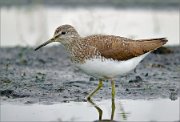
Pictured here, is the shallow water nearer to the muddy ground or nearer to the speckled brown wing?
the muddy ground

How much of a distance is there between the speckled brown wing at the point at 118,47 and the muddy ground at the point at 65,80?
885 mm

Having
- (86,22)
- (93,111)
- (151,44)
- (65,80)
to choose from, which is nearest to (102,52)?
(93,111)

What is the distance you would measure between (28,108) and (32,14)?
9826 millimetres

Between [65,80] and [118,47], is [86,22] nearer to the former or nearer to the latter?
[65,80]

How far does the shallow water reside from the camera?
8164mm

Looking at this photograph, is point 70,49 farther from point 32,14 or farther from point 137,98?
point 32,14

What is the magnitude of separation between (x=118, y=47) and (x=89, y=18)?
27.1 feet

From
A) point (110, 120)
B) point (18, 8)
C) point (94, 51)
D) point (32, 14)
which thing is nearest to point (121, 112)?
point (110, 120)

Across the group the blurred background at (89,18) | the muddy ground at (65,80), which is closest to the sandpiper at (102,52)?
the muddy ground at (65,80)

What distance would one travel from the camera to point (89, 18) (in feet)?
56.3

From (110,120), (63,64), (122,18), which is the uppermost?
(122,18)

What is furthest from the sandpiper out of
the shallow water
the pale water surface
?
the pale water surface

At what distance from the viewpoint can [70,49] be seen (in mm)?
8984

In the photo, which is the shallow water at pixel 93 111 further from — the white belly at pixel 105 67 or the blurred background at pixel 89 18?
the blurred background at pixel 89 18
